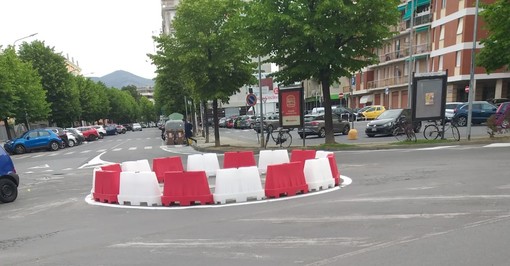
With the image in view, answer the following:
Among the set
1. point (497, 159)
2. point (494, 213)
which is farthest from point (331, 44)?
point (494, 213)

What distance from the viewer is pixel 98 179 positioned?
9.44 m

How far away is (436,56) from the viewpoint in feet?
161

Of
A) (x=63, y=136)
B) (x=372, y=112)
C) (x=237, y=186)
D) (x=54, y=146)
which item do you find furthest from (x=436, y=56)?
(x=237, y=186)

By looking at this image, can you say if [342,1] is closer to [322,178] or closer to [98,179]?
[322,178]

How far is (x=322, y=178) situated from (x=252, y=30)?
1090cm

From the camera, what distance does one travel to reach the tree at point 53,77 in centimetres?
4662

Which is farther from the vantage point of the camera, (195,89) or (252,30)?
(195,89)

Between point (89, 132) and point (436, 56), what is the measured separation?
4386cm

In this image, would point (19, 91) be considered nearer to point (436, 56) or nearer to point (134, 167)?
point (134, 167)

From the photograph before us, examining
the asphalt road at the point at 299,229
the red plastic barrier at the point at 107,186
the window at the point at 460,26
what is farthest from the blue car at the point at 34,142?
the window at the point at 460,26

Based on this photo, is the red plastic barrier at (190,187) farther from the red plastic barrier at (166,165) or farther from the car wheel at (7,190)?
the car wheel at (7,190)

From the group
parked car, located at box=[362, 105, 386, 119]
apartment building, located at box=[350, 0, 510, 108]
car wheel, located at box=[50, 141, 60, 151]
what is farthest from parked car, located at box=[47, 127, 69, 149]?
parked car, located at box=[362, 105, 386, 119]

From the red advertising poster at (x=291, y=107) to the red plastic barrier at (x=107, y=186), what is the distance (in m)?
12.0

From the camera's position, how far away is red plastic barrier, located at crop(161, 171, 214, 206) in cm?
827
